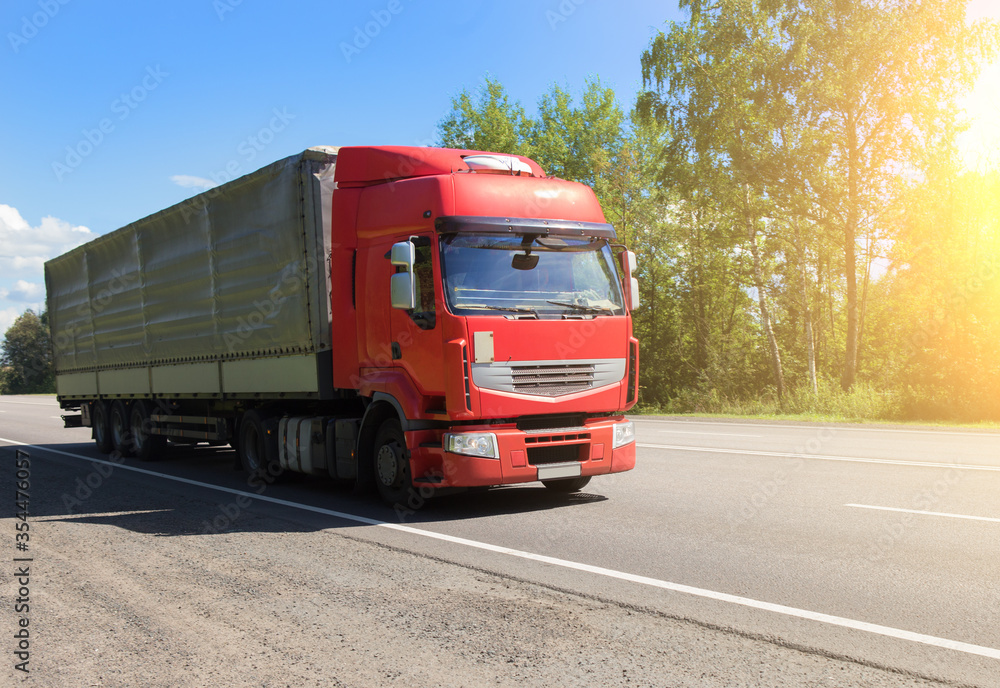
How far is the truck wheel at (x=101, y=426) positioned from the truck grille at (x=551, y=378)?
36.2 feet

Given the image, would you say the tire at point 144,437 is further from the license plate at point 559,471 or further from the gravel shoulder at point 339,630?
the license plate at point 559,471

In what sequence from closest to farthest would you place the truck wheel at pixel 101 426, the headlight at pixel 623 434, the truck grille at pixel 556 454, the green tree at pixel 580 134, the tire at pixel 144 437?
the truck grille at pixel 556 454 < the headlight at pixel 623 434 < the tire at pixel 144 437 < the truck wheel at pixel 101 426 < the green tree at pixel 580 134

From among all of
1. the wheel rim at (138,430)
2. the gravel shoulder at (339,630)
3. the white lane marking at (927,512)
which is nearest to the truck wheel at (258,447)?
the wheel rim at (138,430)

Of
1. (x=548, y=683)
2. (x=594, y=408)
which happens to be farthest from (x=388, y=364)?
(x=548, y=683)

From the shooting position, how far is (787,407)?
2442 centimetres

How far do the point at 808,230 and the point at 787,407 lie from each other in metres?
8.46

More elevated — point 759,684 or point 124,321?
point 124,321

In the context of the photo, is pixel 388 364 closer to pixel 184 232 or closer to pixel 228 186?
pixel 228 186

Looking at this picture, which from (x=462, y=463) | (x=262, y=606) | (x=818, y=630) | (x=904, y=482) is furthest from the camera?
(x=904, y=482)

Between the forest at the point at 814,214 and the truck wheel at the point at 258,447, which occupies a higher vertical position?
the forest at the point at 814,214

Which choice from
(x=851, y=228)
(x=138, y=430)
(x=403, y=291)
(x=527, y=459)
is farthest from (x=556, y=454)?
(x=851, y=228)

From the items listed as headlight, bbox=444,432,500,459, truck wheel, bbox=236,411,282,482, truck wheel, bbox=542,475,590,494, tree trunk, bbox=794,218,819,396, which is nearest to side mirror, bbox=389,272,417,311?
headlight, bbox=444,432,500,459

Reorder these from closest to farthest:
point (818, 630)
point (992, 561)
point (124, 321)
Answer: point (818, 630) → point (992, 561) → point (124, 321)

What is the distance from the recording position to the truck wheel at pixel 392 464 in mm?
8430
